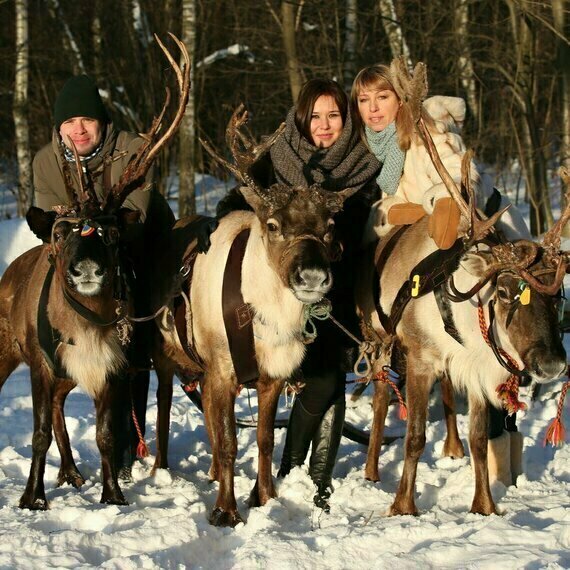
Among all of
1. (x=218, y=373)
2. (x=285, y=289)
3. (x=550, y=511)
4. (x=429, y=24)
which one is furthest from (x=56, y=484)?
(x=429, y=24)

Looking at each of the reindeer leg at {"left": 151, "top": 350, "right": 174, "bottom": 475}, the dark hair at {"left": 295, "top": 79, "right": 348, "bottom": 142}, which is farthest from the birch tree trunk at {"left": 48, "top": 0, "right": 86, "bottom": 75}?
the dark hair at {"left": 295, "top": 79, "right": 348, "bottom": 142}

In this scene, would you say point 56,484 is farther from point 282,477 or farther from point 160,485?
point 282,477

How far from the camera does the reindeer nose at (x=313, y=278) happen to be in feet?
15.2

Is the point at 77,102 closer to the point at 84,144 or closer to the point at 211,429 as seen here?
the point at 84,144

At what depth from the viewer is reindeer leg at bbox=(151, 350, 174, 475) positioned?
20.4 feet

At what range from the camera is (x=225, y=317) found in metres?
5.15

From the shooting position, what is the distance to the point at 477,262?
491cm

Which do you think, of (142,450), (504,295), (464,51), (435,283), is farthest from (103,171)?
(464,51)

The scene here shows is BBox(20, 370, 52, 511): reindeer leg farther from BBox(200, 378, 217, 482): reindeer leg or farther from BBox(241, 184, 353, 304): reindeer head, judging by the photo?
BBox(241, 184, 353, 304): reindeer head

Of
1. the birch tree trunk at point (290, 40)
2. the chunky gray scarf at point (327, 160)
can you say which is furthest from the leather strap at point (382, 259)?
the birch tree trunk at point (290, 40)

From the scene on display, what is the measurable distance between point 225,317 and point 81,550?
150 centimetres

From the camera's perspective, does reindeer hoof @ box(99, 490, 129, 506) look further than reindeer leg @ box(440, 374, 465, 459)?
No

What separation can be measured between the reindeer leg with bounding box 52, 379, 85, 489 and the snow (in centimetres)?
8

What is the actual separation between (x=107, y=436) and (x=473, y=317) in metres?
2.27
